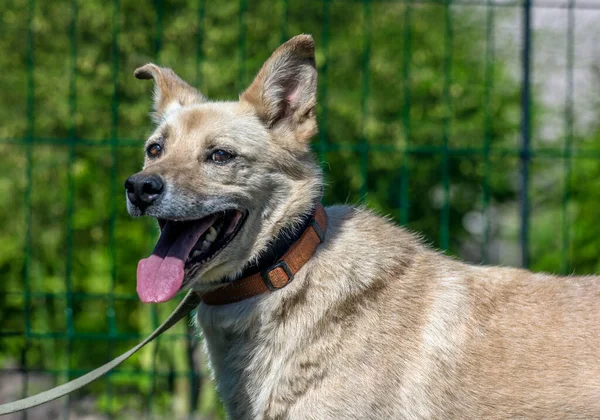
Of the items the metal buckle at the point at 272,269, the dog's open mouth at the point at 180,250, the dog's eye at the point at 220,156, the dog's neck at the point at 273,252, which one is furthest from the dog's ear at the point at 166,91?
the metal buckle at the point at 272,269

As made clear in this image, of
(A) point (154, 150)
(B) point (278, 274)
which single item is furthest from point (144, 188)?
(B) point (278, 274)

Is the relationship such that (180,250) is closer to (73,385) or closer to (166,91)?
(73,385)

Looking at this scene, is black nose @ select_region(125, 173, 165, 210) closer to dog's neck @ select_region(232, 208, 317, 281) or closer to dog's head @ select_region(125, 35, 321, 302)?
dog's head @ select_region(125, 35, 321, 302)

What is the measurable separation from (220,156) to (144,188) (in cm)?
40

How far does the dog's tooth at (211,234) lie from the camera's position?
332cm

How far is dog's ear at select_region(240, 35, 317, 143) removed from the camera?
3529 millimetres

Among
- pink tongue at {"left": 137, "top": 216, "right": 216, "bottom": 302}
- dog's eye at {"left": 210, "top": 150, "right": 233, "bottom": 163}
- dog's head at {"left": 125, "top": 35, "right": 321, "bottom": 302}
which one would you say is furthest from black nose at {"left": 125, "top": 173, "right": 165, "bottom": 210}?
dog's eye at {"left": 210, "top": 150, "right": 233, "bottom": 163}

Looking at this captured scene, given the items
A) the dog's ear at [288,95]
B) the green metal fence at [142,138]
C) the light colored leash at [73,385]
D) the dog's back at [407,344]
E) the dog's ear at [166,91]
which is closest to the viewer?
the dog's back at [407,344]

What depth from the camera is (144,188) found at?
317 centimetres

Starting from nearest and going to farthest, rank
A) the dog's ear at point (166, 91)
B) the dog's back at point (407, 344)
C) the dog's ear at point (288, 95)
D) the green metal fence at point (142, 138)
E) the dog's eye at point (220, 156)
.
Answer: the dog's back at point (407, 344) < the dog's eye at point (220, 156) < the dog's ear at point (288, 95) < the dog's ear at point (166, 91) < the green metal fence at point (142, 138)

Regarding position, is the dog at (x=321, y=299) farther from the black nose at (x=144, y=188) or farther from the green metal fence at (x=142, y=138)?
the green metal fence at (x=142, y=138)

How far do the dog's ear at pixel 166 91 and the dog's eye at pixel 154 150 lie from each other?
243 mm

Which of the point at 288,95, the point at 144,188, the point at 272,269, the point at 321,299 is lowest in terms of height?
the point at 321,299

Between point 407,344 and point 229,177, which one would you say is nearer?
point 407,344
